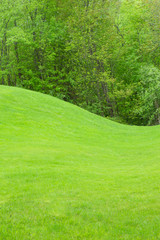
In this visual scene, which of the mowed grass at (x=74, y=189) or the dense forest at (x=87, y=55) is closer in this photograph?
the mowed grass at (x=74, y=189)

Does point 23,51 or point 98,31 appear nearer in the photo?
point 98,31

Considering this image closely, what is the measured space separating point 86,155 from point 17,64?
37.9 m

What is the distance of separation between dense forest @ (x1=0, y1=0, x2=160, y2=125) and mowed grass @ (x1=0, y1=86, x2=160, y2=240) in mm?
25726

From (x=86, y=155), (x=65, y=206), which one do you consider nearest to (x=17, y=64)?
(x=86, y=155)

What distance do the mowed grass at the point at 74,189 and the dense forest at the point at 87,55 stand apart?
25726 millimetres

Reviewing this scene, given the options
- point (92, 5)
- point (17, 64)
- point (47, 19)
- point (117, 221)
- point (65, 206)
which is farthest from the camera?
point (47, 19)

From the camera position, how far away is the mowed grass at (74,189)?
6.29 metres

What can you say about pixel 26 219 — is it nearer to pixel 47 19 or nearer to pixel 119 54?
pixel 119 54

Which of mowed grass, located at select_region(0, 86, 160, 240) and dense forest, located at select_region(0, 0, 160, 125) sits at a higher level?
dense forest, located at select_region(0, 0, 160, 125)

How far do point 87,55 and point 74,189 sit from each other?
129 feet

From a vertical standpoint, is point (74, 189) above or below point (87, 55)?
below

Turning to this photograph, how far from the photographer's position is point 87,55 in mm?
46312

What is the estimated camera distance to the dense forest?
4550cm

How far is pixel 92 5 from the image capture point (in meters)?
46.2
